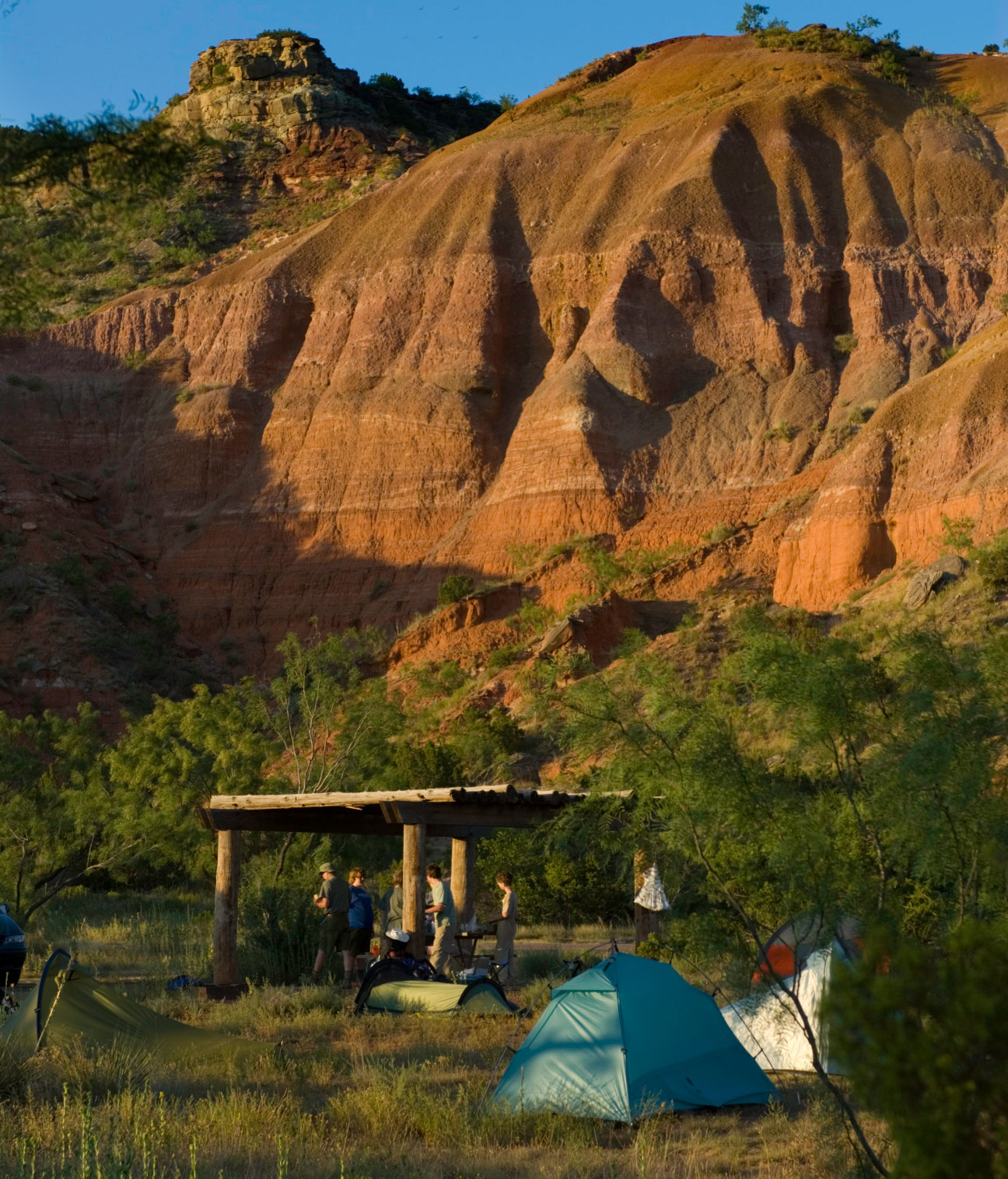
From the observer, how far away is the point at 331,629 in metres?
53.1

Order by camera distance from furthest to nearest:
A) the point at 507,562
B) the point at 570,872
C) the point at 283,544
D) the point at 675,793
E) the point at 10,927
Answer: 1. the point at 283,544
2. the point at 507,562
3. the point at 570,872
4. the point at 10,927
5. the point at 675,793

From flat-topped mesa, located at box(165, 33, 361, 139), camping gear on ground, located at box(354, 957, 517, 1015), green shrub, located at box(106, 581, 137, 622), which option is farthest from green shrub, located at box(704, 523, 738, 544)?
flat-topped mesa, located at box(165, 33, 361, 139)

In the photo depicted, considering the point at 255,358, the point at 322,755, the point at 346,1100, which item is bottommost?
the point at 346,1100

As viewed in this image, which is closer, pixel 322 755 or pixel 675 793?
pixel 675 793

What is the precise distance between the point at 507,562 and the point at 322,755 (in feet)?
78.5

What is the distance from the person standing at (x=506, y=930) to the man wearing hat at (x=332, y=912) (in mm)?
1833

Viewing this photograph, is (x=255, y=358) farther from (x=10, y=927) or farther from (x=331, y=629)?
(x=10, y=927)

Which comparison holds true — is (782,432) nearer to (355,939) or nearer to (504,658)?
(504,658)

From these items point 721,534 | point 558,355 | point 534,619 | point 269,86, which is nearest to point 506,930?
point 534,619

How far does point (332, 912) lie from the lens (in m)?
16.3

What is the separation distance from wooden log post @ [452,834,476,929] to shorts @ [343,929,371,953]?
1153 millimetres

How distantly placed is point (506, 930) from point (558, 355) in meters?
43.8

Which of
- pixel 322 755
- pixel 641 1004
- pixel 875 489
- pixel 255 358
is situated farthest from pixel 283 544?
pixel 641 1004

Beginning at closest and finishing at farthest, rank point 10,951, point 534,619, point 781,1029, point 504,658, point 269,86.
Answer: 1. point 781,1029
2. point 10,951
3. point 504,658
4. point 534,619
5. point 269,86
